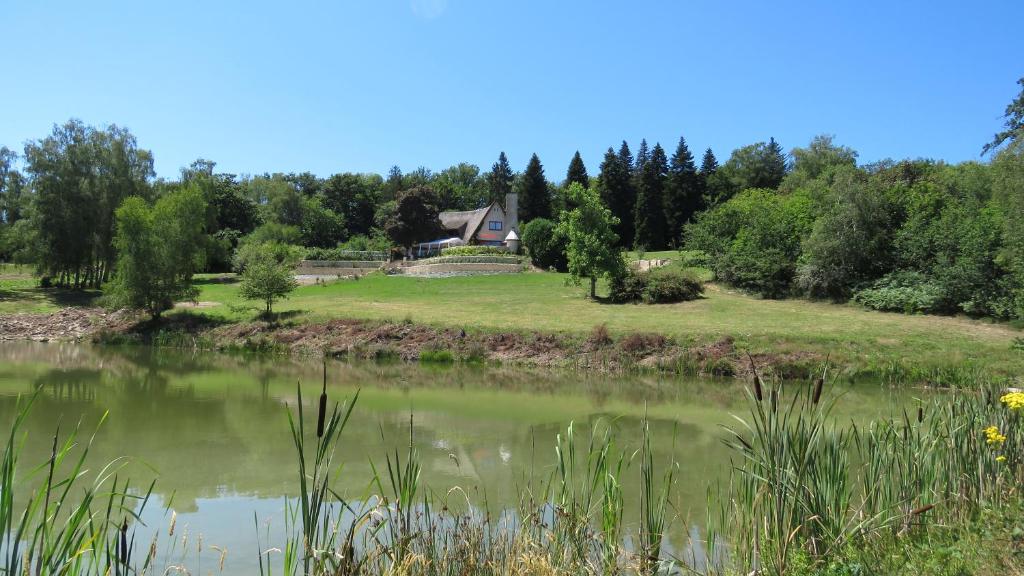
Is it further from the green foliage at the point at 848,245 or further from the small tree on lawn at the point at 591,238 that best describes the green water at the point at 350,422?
the green foliage at the point at 848,245

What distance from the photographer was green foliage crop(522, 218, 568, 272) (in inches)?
1925

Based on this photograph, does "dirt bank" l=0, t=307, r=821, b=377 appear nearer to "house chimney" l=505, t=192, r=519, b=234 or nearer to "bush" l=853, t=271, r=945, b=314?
"bush" l=853, t=271, r=945, b=314

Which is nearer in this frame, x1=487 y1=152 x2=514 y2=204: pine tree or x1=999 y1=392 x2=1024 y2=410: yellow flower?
x1=999 y1=392 x2=1024 y2=410: yellow flower

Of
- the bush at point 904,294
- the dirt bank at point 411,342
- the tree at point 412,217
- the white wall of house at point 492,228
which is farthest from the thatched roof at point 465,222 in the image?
the bush at point 904,294

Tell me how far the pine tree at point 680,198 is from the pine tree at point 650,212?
2.31ft

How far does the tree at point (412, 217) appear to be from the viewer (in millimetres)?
62656

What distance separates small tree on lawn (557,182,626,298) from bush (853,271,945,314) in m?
11.4

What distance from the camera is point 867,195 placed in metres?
32.4

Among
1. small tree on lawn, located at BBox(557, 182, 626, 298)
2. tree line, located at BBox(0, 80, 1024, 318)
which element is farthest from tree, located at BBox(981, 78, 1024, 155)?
small tree on lawn, located at BBox(557, 182, 626, 298)

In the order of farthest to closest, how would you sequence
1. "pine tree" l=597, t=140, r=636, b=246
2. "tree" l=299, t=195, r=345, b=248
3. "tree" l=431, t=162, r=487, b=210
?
1. "tree" l=431, t=162, r=487, b=210
2. "tree" l=299, t=195, r=345, b=248
3. "pine tree" l=597, t=140, r=636, b=246

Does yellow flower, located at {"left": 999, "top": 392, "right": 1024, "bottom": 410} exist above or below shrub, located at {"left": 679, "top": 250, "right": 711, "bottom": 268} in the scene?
below

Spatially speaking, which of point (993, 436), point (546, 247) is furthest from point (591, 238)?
point (993, 436)

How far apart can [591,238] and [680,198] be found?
3441 centimetres

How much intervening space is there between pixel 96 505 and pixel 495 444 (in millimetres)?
6216
